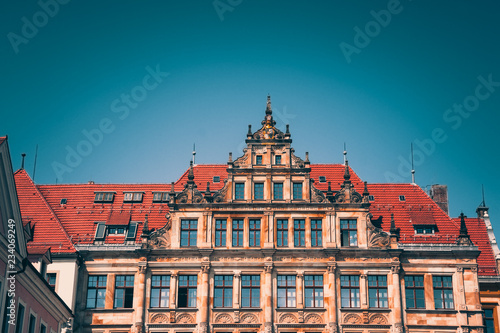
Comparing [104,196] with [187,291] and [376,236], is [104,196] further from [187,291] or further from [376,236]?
[376,236]

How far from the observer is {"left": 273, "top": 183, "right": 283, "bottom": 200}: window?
179 ft

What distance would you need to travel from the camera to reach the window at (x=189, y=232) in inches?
2109

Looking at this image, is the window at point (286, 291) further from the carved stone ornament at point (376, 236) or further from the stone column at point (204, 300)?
the carved stone ornament at point (376, 236)

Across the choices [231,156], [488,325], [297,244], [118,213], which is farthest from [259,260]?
[488,325]

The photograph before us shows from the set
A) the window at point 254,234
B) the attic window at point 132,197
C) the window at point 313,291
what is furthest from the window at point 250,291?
the attic window at point 132,197

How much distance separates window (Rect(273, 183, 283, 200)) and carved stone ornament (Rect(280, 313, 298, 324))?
25.9ft

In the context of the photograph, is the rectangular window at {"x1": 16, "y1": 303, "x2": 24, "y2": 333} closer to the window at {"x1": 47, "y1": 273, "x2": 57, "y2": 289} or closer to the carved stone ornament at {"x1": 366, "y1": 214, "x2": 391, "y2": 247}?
the window at {"x1": 47, "y1": 273, "x2": 57, "y2": 289}

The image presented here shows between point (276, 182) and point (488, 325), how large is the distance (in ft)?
55.7

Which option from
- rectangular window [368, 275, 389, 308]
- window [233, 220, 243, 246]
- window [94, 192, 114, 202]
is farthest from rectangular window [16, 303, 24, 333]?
rectangular window [368, 275, 389, 308]

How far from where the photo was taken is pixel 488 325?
53906 millimetres

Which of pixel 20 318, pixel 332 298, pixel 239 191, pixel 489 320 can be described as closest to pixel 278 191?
pixel 239 191

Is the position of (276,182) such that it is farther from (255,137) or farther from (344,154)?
(344,154)

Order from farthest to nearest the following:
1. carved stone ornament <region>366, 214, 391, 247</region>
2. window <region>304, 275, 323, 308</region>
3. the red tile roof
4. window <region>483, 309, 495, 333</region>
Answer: the red tile roof < window <region>483, 309, 495, 333</region> < carved stone ornament <region>366, 214, 391, 247</region> < window <region>304, 275, 323, 308</region>

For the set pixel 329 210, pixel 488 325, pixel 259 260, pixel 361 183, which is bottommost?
pixel 488 325
